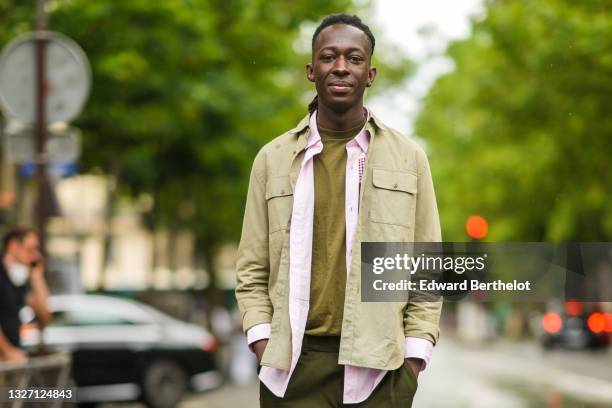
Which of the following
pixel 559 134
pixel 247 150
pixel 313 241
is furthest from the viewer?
pixel 559 134

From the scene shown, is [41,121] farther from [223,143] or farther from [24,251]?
[223,143]

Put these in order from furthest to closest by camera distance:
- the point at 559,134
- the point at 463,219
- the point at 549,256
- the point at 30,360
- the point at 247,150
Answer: the point at 463,219 → the point at 559,134 → the point at 247,150 → the point at 30,360 → the point at 549,256

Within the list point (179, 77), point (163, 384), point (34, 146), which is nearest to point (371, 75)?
point (34, 146)

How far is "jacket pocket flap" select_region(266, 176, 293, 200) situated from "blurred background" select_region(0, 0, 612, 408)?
436 centimetres

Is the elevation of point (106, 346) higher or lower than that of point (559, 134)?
lower

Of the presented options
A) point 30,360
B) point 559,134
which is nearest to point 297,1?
point 559,134

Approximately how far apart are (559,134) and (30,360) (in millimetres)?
17130

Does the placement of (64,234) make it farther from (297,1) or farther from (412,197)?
(412,197)

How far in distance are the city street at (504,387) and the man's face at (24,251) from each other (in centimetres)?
639

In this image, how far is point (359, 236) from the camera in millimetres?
3426

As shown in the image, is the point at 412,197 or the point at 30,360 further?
the point at 30,360

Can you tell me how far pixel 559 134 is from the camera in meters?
24.0

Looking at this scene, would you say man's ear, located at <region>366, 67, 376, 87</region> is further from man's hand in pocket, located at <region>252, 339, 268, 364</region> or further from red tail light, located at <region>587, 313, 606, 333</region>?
red tail light, located at <region>587, 313, 606, 333</region>

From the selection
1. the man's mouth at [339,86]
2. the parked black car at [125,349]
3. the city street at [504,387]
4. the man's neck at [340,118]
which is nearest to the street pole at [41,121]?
the parked black car at [125,349]
